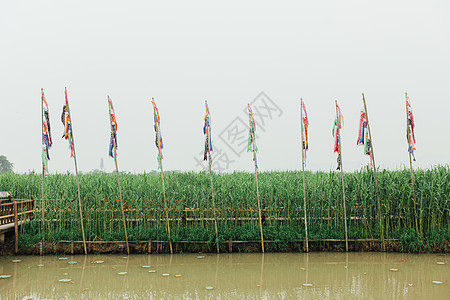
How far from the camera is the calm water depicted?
19.4 feet

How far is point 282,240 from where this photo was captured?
841 centimetres

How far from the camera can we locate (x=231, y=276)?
6.75m

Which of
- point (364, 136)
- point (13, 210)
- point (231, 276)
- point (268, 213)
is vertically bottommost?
point (231, 276)

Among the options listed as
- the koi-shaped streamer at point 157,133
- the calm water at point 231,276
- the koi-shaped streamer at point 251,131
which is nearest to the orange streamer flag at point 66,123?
the koi-shaped streamer at point 157,133

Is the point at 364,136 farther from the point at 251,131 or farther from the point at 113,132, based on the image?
the point at 113,132

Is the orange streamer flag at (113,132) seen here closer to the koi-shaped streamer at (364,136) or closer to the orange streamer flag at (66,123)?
the orange streamer flag at (66,123)

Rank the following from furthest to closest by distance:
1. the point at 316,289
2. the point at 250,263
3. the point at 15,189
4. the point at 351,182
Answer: the point at 15,189, the point at 351,182, the point at 250,263, the point at 316,289

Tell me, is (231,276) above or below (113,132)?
below

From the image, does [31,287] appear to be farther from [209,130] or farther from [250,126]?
[250,126]

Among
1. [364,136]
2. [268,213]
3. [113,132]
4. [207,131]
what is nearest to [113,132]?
[113,132]

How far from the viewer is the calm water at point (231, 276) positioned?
5.91 meters

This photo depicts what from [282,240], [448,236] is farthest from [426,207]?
[282,240]

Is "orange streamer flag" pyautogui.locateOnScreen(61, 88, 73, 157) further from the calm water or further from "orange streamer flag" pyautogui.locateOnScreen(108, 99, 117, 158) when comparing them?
the calm water

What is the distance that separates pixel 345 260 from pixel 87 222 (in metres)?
5.70
